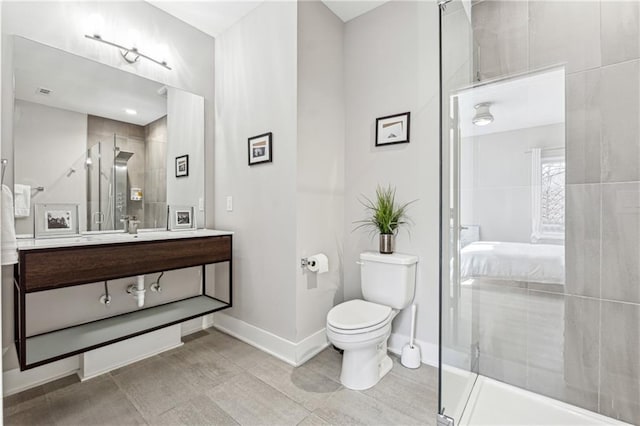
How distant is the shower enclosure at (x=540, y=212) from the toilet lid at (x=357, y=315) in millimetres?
462

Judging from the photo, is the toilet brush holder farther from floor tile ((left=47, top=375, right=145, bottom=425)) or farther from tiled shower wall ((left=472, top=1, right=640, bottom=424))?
floor tile ((left=47, top=375, right=145, bottom=425))

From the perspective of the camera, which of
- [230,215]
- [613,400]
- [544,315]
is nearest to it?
[613,400]

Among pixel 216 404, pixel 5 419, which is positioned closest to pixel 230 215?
pixel 216 404

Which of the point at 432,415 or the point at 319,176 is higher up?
the point at 319,176

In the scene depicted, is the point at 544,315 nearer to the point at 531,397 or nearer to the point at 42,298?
the point at 531,397

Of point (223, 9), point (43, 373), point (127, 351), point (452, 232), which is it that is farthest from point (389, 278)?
point (223, 9)

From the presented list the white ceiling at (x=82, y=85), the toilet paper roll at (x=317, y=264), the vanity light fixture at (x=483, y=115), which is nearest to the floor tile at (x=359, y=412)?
the toilet paper roll at (x=317, y=264)

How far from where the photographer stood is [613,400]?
1.60 metres

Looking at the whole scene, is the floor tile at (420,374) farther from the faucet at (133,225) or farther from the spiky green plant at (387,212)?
the faucet at (133,225)

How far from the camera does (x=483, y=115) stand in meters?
1.92

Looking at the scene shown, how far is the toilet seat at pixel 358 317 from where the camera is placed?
1850 millimetres

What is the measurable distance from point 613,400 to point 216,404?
2034 millimetres

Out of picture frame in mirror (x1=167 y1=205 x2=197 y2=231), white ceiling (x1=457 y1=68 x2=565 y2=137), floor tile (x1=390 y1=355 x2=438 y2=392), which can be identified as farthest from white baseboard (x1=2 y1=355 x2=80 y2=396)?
white ceiling (x1=457 y1=68 x2=565 y2=137)

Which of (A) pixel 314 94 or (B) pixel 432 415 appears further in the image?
(A) pixel 314 94
